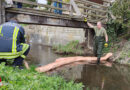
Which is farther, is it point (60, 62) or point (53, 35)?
point (53, 35)

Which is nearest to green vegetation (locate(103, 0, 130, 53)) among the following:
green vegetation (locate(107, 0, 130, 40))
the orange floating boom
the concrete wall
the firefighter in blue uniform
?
green vegetation (locate(107, 0, 130, 40))

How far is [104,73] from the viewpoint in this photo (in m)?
4.83

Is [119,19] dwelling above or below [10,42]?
above

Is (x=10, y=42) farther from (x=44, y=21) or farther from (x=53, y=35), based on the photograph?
(x=53, y=35)

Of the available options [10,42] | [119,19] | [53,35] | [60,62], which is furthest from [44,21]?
[53,35]

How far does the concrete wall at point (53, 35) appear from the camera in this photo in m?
11.7

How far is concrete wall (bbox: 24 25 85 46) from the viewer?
38.5 feet

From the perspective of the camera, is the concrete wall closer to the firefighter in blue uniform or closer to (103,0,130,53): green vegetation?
(103,0,130,53): green vegetation

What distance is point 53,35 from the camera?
1368cm

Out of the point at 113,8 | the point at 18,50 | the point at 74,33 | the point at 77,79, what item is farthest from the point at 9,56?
the point at 74,33

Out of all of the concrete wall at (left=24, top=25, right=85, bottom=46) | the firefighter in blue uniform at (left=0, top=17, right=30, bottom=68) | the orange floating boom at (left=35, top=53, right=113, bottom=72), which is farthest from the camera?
the concrete wall at (left=24, top=25, right=85, bottom=46)

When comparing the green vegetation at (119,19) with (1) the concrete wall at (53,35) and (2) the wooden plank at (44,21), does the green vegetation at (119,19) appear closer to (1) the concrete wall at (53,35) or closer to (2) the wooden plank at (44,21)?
(2) the wooden plank at (44,21)

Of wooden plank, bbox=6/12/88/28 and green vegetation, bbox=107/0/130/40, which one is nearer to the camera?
wooden plank, bbox=6/12/88/28

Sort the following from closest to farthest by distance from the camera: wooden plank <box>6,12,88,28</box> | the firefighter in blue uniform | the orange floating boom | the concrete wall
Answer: the firefighter in blue uniform
the orange floating boom
wooden plank <box>6,12,88,28</box>
the concrete wall
